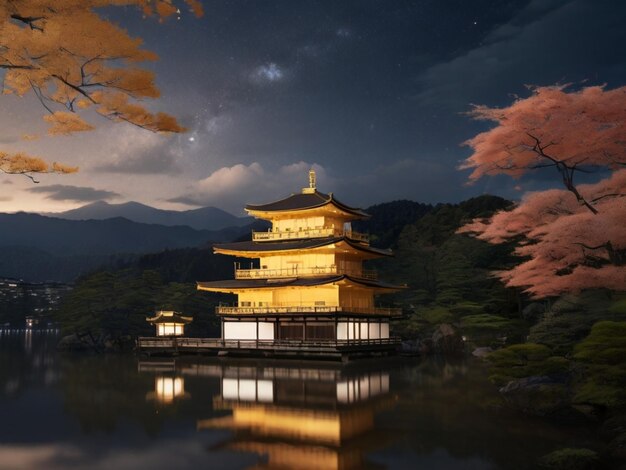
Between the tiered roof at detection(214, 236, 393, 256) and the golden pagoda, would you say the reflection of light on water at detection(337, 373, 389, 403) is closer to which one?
the golden pagoda

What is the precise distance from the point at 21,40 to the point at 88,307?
52417mm

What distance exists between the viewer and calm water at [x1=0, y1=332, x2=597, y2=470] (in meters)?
12.0

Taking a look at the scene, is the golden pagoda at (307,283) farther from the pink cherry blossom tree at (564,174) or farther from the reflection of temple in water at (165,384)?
the pink cherry blossom tree at (564,174)

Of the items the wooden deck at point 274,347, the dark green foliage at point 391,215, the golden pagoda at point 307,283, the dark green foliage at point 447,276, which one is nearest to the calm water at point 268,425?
the wooden deck at point 274,347

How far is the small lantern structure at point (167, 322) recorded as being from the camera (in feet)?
144

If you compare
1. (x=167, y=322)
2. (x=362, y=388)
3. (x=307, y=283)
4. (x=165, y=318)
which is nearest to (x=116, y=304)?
(x=167, y=322)

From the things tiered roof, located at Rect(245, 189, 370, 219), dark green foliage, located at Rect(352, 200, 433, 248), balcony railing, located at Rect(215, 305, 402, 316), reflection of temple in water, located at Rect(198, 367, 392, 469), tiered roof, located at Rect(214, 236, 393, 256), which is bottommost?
reflection of temple in water, located at Rect(198, 367, 392, 469)

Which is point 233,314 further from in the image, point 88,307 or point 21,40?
point 21,40

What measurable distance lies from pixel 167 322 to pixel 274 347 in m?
11.0

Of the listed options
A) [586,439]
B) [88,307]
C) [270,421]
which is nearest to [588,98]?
[586,439]

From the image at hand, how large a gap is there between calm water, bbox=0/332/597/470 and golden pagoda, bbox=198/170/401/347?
11.9 m

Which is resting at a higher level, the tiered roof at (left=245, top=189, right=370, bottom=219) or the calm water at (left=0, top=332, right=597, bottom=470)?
the tiered roof at (left=245, top=189, right=370, bottom=219)

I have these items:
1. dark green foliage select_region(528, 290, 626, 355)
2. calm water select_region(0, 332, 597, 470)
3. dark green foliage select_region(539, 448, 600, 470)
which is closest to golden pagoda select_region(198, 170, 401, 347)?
calm water select_region(0, 332, 597, 470)

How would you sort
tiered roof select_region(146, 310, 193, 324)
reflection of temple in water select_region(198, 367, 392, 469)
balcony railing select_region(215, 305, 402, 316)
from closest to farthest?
reflection of temple in water select_region(198, 367, 392, 469) → balcony railing select_region(215, 305, 402, 316) → tiered roof select_region(146, 310, 193, 324)
